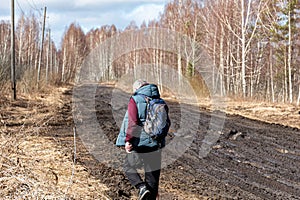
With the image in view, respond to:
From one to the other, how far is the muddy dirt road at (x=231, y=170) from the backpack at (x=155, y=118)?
1.11 meters

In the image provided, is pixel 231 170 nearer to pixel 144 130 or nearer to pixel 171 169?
pixel 171 169

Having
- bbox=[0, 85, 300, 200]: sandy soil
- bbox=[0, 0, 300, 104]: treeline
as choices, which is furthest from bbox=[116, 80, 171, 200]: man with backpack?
bbox=[0, 0, 300, 104]: treeline

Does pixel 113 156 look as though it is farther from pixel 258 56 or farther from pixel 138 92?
pixel 258 56

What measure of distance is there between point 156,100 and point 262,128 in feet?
29.9

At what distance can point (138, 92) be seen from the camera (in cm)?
523

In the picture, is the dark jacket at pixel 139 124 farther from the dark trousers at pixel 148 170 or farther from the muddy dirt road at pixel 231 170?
the muddy dirt road at pixel 231 170

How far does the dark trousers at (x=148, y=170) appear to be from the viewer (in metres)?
5.38

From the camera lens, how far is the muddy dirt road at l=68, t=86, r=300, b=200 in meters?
6.18

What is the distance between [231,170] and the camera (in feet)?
25.5

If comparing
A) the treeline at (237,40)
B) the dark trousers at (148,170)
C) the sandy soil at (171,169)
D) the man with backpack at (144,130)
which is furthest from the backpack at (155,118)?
the treeline at (237,40)

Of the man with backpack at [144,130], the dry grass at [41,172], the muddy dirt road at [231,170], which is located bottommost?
the muddy dirt road at [231,170]

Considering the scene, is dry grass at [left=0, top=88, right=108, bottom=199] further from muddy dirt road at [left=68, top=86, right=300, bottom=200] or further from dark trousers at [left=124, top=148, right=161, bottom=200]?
dark trousers at [left=124, top=148, right=161, bottom=200]

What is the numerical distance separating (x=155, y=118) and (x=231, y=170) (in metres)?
3.17

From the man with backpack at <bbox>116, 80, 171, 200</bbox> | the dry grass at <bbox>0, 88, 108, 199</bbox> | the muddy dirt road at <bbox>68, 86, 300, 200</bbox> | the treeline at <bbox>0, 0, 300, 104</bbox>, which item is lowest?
the muddy dirt road at <bbox>68, 86, 300, 200</bbox>
